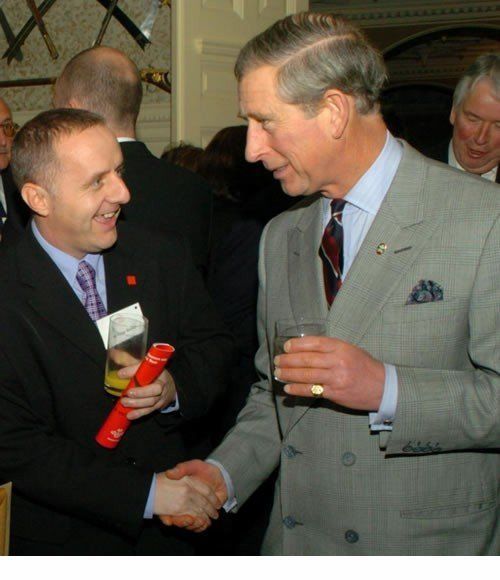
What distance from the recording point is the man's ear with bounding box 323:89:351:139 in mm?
1726

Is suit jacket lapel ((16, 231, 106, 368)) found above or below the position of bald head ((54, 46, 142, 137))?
below

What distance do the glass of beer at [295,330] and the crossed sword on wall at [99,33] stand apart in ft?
14.5

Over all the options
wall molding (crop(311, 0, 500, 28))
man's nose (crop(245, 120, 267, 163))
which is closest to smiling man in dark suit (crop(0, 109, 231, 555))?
man's nose (crop(245, 120, 267, 163))

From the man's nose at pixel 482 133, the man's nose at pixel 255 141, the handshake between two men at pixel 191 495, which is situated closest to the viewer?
the man's nose at pixel 255 141

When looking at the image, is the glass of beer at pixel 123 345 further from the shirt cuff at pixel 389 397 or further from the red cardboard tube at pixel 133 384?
the shirt cuff at pixel 389 397

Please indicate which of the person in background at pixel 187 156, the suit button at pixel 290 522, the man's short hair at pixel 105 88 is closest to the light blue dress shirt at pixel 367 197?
the suit button at pixel 290 522

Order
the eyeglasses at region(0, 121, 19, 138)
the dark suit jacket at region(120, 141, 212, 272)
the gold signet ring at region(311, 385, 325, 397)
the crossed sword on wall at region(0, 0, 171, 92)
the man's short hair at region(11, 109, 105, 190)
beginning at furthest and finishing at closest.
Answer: the crossed sword on wall at region(0, 0, 171, 92)
the eyeglasses at region(0, 121, 19, 138)
the dark suit jacket at region(120, 141, 212, 272)
the man's short hair at region(11, 109, 105, 190)
the gold signet ring at region(311, 385, 325, 397)

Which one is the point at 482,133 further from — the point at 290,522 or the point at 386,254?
the point at 290,522

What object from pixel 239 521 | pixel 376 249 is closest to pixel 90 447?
pixel 376 249

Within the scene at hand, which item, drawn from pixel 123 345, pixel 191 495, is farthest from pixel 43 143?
pixel 191 495

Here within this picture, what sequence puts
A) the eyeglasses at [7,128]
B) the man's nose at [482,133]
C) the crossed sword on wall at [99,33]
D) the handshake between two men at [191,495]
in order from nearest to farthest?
1. the handshake between two men at [191,495]
2. the man's nose at [482,133]
3. the eyeglasses at [7,128]
4. the crossed sword on wall at [99,33]

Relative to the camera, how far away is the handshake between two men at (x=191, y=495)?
1.91m

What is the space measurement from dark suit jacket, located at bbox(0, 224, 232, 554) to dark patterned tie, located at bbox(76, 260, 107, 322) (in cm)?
3

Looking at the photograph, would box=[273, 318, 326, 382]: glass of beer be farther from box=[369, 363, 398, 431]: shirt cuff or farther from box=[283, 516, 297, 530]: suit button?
box=[283, 516, 297, 530]: suit button
